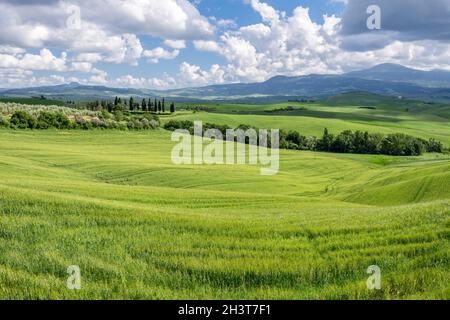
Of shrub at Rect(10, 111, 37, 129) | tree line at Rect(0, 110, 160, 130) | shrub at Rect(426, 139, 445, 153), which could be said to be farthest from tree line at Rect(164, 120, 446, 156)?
shrub at Rect(10, 111, 37, 129)

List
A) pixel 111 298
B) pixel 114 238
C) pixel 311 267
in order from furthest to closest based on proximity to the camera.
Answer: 1. pixel 114 238
2. pixel 311 267
3. pixel 111 298

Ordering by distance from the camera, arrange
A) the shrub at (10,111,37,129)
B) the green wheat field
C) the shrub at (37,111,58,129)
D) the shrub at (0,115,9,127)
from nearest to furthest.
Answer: the green wheat field → the shrub at (0,115,9,127) → the shrub at (10,111,37,129) → the shrub at (37,111,58,129)

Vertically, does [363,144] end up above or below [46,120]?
below

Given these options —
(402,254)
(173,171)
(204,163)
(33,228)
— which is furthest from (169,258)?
(204,163)

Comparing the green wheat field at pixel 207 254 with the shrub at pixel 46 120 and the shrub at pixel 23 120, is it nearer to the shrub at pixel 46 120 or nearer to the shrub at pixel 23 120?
the shrub at pixel 23 120

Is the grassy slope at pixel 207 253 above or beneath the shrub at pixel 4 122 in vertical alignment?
beneath

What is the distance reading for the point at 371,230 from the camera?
14.6 metres

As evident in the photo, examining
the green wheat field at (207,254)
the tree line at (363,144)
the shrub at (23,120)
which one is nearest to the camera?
the green wheat field at (207,254)

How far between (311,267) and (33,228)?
961cm

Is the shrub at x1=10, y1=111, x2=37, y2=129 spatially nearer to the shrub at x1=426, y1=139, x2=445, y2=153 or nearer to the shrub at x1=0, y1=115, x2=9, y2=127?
the shrub at x1=0, y1=115, x2=9, y2=127

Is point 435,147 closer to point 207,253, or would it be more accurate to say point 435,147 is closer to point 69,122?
point 69,122

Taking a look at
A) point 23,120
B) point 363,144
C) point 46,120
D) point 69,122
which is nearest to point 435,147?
point 363,144

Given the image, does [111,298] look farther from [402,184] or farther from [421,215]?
[402,184]

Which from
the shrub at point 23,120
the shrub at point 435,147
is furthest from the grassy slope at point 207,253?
the shrub at point 435,147
